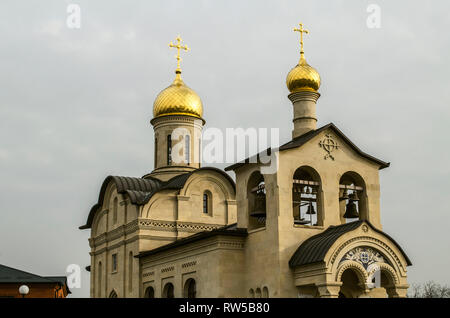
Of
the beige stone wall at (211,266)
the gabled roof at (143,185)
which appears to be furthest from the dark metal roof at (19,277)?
the beige stone wall at (211,266)

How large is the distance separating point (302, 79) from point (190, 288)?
271 inches

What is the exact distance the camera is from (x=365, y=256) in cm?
1692

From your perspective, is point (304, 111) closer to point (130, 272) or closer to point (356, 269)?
point (356, 269)

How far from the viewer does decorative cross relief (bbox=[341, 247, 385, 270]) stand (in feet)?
54.9

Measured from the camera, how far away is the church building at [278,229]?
17000mm

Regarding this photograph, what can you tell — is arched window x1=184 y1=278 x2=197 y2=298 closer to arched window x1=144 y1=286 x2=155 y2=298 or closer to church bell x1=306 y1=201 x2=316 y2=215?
arched window x1=144 y1=286 x2=155 y2=298

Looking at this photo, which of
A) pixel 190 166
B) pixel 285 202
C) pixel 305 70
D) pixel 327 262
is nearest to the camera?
pixel 327 262

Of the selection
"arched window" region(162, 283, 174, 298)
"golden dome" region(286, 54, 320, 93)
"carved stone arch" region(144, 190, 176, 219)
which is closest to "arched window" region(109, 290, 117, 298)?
"carved stone arch" region(144, 190, 176, 219)

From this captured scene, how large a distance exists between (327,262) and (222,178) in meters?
8.96

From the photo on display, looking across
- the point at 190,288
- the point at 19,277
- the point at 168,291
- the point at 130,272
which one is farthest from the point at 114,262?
the point at 190,288
